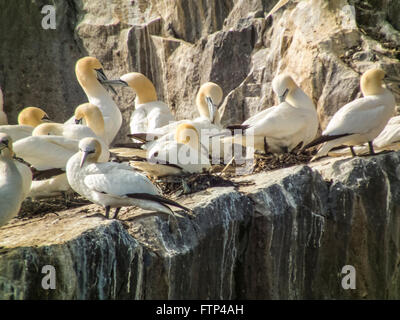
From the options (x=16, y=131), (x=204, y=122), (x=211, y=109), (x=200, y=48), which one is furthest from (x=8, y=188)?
(x=200, y=48)

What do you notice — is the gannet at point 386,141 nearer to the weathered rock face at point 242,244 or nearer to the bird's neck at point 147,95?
the weathered rock face at point 242,244

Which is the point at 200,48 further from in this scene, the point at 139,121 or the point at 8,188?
the point at 8,188

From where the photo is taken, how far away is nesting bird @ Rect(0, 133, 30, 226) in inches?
248

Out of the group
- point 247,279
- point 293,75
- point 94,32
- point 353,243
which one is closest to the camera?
point 247,279

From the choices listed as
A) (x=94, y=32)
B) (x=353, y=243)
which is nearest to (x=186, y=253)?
(x=353, y=243)

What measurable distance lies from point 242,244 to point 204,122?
272cm

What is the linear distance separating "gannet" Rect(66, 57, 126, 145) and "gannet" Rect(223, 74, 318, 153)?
195cm

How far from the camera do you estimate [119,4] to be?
1287cm

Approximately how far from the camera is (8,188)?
6410 mm

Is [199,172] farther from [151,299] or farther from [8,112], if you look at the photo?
[8,112]

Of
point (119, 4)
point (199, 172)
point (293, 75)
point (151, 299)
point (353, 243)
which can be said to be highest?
point (119, 4)

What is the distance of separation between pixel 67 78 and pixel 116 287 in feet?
24.0

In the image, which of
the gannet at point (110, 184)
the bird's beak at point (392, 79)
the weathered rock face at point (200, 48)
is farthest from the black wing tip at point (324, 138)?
the gannet at point (110, 184)

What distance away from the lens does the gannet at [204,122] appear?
9.14 metres
